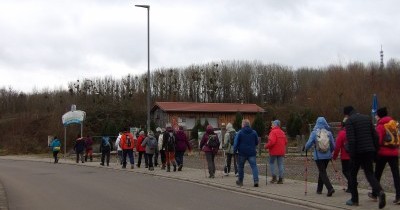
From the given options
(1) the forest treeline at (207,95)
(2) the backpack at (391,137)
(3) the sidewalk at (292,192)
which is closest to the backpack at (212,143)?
Answer: (3) the sidewalk at (292,192)

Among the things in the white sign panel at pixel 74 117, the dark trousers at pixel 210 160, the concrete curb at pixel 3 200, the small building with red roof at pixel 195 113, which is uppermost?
the small building with red roof at pixel 195 113

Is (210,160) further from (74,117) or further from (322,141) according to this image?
(74,117)

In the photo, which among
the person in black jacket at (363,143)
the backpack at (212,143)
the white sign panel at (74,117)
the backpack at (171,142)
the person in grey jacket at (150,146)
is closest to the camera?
the person in black jacket at (363,143)

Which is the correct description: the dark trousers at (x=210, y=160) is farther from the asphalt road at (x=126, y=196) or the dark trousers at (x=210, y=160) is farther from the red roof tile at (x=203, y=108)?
the red roof tile at (x=203, y=108)

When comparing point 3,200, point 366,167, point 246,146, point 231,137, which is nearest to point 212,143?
point 231,137

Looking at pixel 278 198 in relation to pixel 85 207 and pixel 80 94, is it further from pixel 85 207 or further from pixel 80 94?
pixel 80 94

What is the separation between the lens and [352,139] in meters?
10.2

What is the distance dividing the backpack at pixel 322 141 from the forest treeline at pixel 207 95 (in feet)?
126

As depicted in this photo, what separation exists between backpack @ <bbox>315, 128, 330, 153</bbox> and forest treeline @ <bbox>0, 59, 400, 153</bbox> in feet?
126

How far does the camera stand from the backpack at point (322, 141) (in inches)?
475

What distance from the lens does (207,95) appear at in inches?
3445

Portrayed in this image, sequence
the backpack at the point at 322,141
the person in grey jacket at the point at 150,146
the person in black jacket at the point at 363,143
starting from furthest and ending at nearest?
1. the person in grey jacket at the point at 150,146
2. the backpack at the point at 322,141
3. the person in black jacket at the point at 363,143

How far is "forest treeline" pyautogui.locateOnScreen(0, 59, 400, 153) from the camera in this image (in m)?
60.5

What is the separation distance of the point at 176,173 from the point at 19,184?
18.8 ft
